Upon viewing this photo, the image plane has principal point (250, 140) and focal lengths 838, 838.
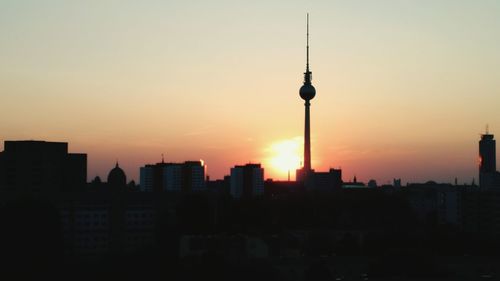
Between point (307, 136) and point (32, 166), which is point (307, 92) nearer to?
point (307, 136)

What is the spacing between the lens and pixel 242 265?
5328 cm

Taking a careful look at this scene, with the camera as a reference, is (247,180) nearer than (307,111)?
No

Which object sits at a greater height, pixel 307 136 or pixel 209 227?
pixel 307 136

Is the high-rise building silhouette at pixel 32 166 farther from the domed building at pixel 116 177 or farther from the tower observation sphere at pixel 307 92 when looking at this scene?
the tower observation sphere at pixel 307 92

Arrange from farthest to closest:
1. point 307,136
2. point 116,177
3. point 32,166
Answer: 1. point 307,136
2. point 116,177
3. point 32,166

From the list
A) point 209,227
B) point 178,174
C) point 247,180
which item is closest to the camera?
point 209,227

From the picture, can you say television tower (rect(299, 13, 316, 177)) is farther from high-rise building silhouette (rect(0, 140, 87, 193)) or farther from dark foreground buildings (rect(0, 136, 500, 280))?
high-rise building silhouette (rect(0, 140, 87, 193))

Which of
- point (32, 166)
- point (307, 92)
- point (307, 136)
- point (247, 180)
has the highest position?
point (307, 92)

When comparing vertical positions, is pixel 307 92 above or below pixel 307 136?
above

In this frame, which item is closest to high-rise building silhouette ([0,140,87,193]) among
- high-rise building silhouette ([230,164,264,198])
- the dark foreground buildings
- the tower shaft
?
the dark foreground buildings

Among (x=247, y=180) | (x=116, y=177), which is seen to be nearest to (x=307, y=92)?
(x=247, y=180)

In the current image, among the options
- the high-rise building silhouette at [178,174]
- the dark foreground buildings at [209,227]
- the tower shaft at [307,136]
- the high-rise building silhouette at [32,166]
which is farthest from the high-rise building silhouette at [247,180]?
the high-rise building silhouette at [32,166]

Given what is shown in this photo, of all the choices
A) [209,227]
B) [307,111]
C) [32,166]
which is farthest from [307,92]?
[209,227]

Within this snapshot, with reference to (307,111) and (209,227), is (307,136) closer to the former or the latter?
(307,111)
